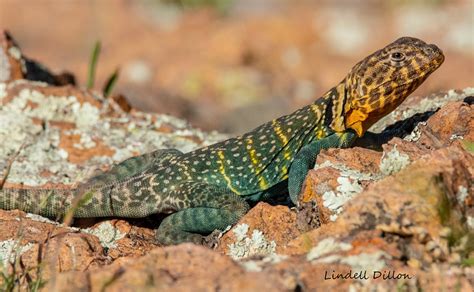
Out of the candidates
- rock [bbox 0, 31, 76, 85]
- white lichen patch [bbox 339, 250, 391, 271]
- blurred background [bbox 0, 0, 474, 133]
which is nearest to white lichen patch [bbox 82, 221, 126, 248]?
white lichen patch [bbox 339, 250, 391, 271]

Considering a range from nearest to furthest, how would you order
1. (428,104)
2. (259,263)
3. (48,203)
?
(259,263)
(48,203)
(428,104)

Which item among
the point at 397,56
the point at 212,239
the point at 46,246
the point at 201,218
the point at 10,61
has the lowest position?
the point at 212,239

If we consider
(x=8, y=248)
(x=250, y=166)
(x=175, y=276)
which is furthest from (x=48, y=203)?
(x=175, y=276)

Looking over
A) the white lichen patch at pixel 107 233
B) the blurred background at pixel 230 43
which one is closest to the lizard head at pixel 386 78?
the white lichen patch at pixel 107 233

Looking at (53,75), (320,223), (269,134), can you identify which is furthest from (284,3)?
(320,223)

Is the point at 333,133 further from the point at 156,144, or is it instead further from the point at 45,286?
the point at 45,286

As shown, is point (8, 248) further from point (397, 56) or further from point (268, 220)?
point (397, 56)

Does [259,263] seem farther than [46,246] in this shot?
No

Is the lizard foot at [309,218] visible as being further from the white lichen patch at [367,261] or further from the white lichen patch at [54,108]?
the white lichen patch at [54,108]
